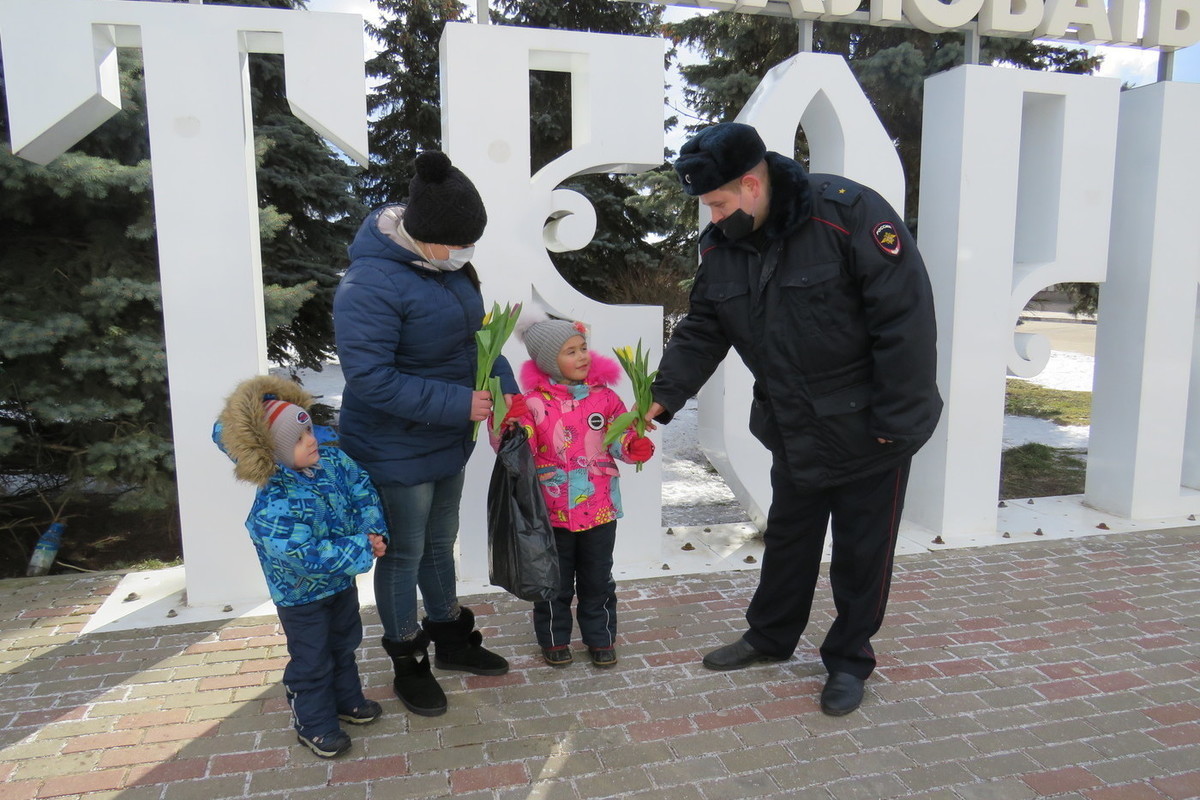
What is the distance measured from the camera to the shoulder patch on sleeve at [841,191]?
304 centimetres

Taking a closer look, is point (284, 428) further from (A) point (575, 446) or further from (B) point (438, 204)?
(A) point (575, 446)

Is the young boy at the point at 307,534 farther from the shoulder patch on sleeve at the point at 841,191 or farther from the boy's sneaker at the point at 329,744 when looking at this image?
the shoulder patch on sleeve at the point at 841,191

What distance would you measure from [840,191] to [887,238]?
244 millimetres

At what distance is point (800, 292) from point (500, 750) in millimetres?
1888

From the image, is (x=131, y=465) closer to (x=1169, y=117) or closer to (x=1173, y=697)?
(x=1173, y=697)

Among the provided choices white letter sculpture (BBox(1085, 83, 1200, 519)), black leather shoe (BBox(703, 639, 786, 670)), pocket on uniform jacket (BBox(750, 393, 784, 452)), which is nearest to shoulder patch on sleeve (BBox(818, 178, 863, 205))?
pocket on uniform jacket (BBox(750, 393, 784, 452))

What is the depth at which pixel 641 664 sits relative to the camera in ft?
11.8

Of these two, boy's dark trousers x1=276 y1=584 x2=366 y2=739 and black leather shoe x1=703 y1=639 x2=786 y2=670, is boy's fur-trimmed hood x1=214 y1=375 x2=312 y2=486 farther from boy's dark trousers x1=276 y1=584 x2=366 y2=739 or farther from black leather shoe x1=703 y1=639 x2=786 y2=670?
black leather shoe x1=703 y1=639 x2=786 y2=670

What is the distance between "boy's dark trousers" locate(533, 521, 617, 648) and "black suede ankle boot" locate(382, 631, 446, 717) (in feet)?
1.66

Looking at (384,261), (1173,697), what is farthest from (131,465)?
(1173,697)

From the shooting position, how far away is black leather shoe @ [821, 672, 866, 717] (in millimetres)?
3186

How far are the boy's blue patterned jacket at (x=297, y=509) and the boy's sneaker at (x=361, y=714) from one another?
52 centimetres

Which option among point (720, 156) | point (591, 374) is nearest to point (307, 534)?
point (591, 374)

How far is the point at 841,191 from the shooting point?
306cm
